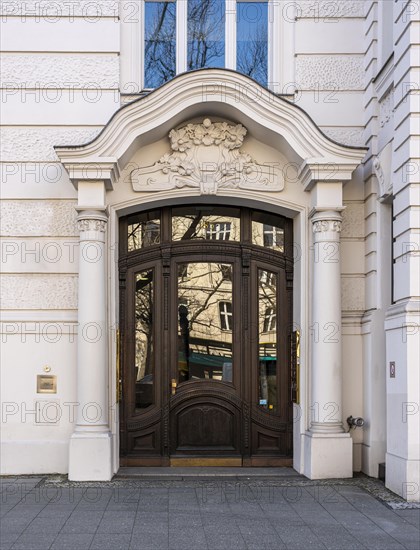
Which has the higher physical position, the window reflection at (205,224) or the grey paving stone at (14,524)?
the window reflection at (205,224)

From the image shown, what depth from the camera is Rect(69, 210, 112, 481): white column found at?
9.06 metres

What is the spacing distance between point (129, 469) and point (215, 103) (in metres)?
4.68

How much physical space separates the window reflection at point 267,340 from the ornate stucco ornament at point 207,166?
1.26 m

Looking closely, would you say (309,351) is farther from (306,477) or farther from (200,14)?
(200,14)

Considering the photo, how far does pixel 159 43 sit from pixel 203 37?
1.97 ft

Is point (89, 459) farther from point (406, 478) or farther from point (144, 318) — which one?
point (406, 478)

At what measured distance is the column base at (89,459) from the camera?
29.7ft

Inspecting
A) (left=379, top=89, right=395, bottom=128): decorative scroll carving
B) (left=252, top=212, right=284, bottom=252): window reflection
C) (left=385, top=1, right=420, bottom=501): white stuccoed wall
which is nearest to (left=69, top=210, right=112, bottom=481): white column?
(left=252, top=212, right=284, bottom=252): window reflection

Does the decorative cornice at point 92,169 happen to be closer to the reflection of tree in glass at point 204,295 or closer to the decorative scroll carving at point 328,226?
the reflection of tree in glass at point 204,295

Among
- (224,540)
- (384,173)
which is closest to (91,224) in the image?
(384,173)

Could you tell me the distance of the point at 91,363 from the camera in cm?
925

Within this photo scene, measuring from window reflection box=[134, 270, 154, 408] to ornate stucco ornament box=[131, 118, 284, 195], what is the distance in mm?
1277

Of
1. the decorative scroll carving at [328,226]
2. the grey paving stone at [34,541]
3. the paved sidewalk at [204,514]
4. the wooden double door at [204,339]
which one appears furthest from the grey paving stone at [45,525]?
the decorative scroll carving at [328,226]

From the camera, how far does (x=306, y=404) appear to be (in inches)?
381
